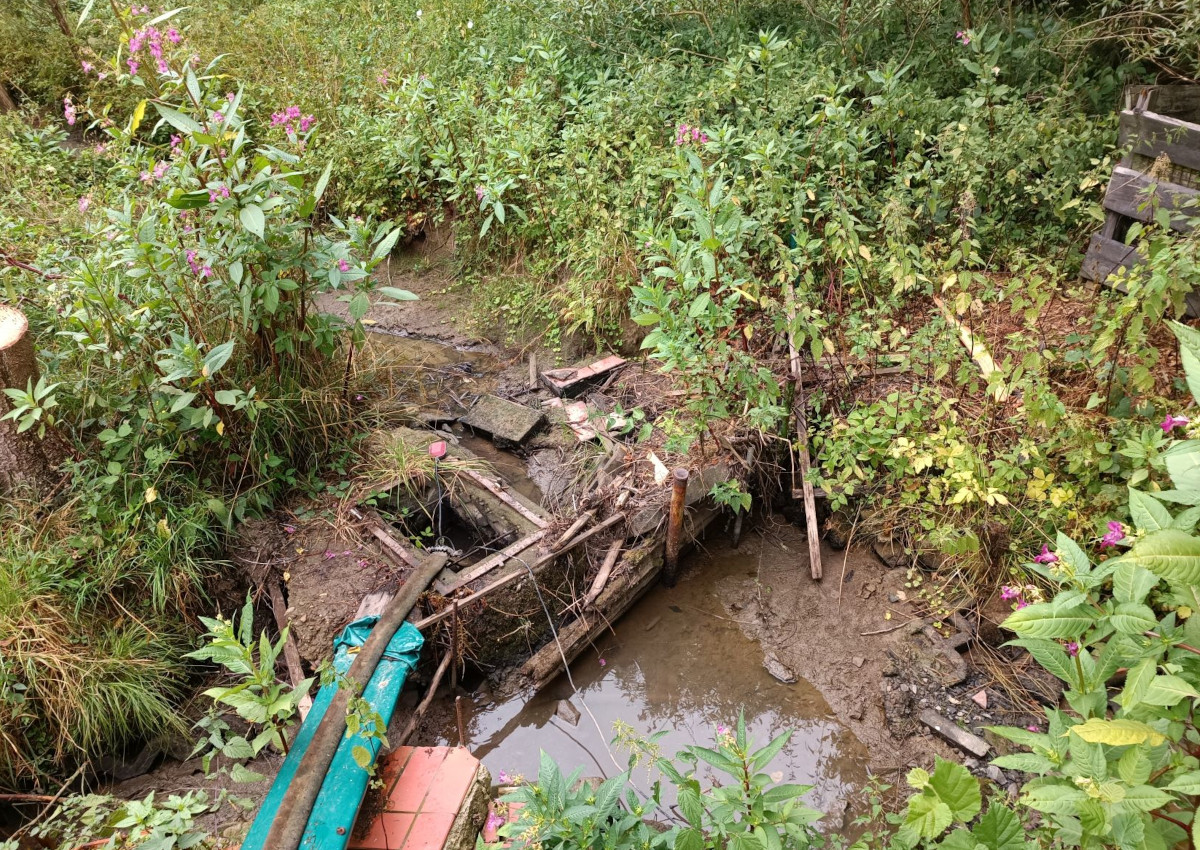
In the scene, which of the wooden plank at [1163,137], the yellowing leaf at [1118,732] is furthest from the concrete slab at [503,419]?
the wooden plank at [1163,137]

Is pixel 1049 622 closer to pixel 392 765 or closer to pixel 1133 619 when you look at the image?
pixel 1133 619

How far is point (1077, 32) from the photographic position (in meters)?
4.32

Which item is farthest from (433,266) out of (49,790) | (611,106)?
(49,790)

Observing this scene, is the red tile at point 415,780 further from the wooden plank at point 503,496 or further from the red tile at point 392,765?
the wooden plank at point 503,496

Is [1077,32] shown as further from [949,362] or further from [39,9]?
[39,9]

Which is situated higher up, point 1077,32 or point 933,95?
point 1077,32

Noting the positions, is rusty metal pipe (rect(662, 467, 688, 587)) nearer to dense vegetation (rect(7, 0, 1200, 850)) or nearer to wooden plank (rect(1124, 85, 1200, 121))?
dense vegetation (rect(7, 0, 1200, 850))

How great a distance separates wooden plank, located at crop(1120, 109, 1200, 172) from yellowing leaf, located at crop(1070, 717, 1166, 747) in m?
3.26

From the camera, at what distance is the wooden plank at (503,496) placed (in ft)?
12.9

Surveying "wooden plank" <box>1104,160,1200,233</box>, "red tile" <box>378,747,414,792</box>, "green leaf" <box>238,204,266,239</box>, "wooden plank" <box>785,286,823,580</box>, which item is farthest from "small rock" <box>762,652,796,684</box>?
"green leaf" <box>238,204,266,239</box>

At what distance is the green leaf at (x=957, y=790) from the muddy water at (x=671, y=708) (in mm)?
1543

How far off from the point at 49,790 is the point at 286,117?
358cm

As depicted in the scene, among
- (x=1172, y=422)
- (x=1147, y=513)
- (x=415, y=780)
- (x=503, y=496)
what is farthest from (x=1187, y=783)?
(x=503, y=496)

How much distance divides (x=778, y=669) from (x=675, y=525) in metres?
0.89
